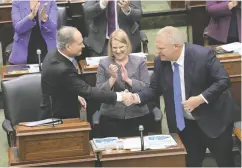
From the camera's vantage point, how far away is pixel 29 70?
446 cm

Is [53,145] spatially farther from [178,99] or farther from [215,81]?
[215,81]

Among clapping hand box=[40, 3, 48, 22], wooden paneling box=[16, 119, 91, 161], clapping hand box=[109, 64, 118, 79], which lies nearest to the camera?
wooden paneling box=[16, 119, 91, 161]

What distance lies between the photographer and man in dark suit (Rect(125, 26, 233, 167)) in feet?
11.3

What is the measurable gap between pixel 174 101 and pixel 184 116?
10cm

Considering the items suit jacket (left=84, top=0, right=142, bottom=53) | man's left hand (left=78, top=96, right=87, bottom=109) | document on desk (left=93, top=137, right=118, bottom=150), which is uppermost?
suit jacket (left=84, top=0, right=142, bottom=53)

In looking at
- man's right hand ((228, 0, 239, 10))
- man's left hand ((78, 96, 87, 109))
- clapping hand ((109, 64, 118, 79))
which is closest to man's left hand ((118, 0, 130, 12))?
man's right hand ((228, 0, 239, 10))

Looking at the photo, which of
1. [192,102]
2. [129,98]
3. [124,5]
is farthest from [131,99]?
[124,5]

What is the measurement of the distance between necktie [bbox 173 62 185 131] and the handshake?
0.27m

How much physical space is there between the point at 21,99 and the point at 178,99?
1.06 m

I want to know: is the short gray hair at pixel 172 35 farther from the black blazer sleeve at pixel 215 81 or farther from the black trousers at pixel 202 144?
the black trousers at pixel 202 144

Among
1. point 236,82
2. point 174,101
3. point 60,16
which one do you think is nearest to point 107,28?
point 60,16

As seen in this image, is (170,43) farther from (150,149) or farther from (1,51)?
(1,51)

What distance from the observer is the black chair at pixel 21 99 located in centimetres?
402

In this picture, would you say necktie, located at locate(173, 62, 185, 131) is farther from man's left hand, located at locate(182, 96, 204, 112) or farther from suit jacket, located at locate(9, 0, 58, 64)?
suit jacket, located at locate(9, 0, 58, 64)
